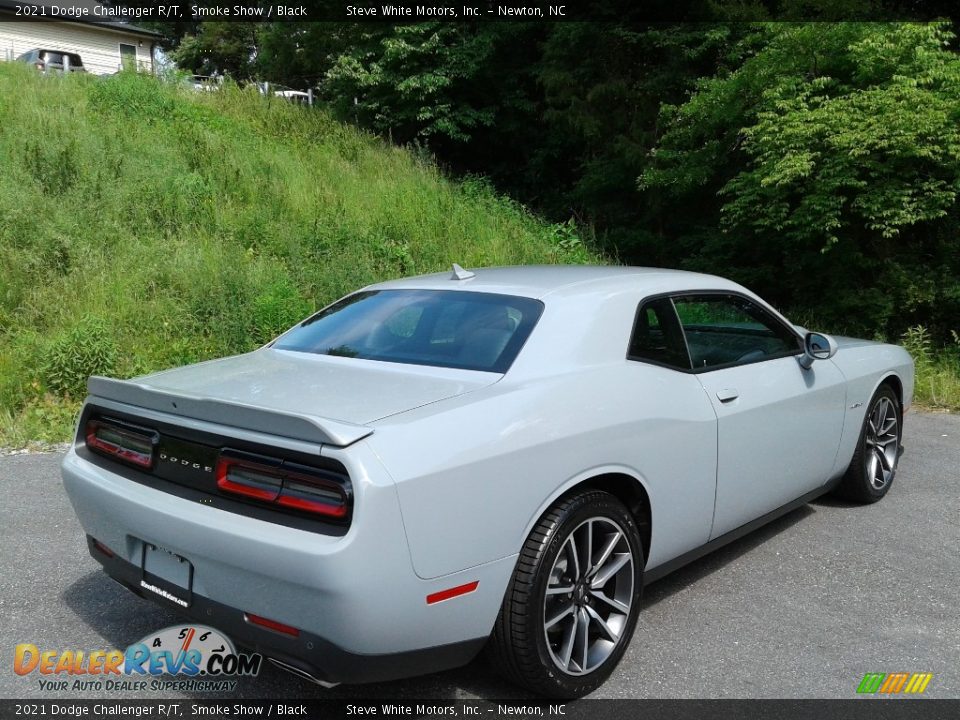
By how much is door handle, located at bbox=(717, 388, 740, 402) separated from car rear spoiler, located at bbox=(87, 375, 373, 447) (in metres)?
1.80

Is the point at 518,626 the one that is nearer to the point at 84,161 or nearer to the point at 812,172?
the point at 812,172

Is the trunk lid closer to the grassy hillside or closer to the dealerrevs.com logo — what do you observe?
the dealerrevs.com logo

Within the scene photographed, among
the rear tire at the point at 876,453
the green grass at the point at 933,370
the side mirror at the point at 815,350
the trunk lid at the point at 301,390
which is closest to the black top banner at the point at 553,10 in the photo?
the green grass at the point at 933,370

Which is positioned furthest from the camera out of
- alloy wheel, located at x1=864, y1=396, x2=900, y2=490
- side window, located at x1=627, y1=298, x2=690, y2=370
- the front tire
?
alloy wheel, located at x1=864, y1=396, x2=900, y2=490

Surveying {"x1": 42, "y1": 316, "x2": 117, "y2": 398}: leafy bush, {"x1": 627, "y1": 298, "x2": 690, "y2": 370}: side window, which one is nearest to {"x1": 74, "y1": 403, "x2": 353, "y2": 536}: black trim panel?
{"x1": 627, "y1": 298, "x2": 690, "y2": 370}: side window

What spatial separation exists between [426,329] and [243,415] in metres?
1.12

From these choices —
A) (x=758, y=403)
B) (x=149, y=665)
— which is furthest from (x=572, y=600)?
(x=149, y=665)

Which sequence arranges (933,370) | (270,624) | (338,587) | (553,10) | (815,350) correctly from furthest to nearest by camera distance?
(553,10), (933,370), (815,350), (270,624), (338,587)

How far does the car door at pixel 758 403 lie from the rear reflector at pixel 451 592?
1.47 metres

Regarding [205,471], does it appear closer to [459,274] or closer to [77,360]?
[459,274]

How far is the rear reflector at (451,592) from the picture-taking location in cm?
244

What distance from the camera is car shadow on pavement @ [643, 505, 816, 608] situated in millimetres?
3824

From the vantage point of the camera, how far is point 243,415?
2.59 meters

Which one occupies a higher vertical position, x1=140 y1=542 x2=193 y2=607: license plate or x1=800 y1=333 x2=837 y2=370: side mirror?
x1=800 y1=333 x2=837 y2=370: side mirror
